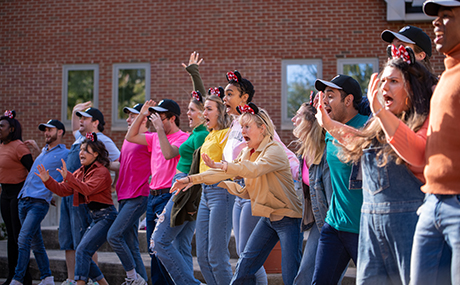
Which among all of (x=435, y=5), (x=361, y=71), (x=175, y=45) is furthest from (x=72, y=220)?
(x=361, y=71)

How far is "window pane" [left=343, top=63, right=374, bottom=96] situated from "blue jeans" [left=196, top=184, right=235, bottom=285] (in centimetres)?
641

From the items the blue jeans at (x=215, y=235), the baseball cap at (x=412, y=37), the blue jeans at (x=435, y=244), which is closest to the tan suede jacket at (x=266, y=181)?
the blue jeans at (x=215, y=235)

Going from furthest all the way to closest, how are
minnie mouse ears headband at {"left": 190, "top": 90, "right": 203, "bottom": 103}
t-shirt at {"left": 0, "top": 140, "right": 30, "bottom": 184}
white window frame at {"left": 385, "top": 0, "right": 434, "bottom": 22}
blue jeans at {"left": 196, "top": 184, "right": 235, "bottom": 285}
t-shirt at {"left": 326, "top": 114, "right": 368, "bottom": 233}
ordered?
white window frame at {"left": 385, "top": 0, "right": 434, "bottom": 22} → t-shirt at {"left": 0, "top": 140, "right": 30, "bottom": 184} → minnie mouse ears headband at {"left": 190, "top": 90, "right": 203, "bottom": 103} → blue jeans at {"left": 196, "top": 184, "right": 235, "bottom": 285} → t-shirt at {"left": 326, "top": 114, "right": 368, "bottom": 233}

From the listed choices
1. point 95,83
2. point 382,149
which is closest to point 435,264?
point 382,149

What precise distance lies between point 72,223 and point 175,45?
5516 mm

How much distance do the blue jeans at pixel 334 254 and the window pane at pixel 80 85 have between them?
889cm

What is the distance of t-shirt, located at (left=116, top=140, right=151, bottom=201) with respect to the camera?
233 inches

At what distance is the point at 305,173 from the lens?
4180 millimetres

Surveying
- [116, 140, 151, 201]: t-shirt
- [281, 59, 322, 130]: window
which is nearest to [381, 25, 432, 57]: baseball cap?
[116, 140, 151, 201]: t-shirt

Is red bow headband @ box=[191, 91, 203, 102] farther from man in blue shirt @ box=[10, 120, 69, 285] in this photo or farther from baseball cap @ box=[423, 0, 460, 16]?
baseball cap @ box=[423, 0, 460, 16]

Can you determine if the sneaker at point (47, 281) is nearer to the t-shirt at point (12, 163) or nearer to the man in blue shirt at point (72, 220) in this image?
the man in blue shirt at point (72, 220)

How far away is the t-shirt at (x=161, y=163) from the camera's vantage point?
564 centimetres

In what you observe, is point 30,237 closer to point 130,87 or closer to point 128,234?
point 128,234

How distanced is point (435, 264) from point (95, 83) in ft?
32.0
